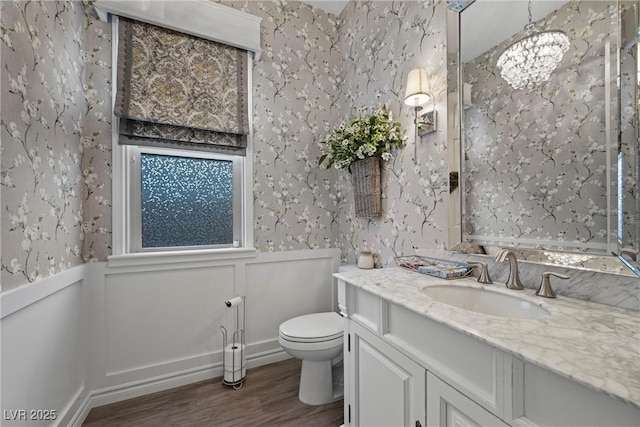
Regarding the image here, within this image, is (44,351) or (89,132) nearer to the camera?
(44,351)

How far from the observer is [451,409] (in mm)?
871

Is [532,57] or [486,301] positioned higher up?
[532,57]

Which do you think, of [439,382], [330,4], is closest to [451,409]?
[439,382]

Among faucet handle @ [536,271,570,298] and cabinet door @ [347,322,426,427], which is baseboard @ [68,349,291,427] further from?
faucet handle @ [536,271,570,298]

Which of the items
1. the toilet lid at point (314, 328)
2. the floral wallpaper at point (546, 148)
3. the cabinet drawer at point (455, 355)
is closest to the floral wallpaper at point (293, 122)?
the toilet lid at point (314, 328)

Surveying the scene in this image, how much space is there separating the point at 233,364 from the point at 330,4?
2894 mm

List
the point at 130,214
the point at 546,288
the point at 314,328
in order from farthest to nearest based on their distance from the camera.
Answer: the point at 130,214
the point at 314,328
the point at 546,288

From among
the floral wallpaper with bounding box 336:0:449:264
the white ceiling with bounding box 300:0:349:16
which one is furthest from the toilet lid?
the white ceiling with bounding box 300:0:349:16

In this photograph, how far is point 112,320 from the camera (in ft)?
5.87

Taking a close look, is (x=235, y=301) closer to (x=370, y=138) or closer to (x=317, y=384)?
(x=317, y=384)

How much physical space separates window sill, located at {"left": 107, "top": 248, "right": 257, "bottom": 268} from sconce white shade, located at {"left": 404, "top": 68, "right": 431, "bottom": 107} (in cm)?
150

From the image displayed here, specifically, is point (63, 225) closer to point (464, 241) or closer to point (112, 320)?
point (112, 320)

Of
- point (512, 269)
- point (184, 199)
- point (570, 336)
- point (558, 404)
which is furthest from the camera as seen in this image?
point (184, 199)

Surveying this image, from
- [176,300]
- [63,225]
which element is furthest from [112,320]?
[63,225]
